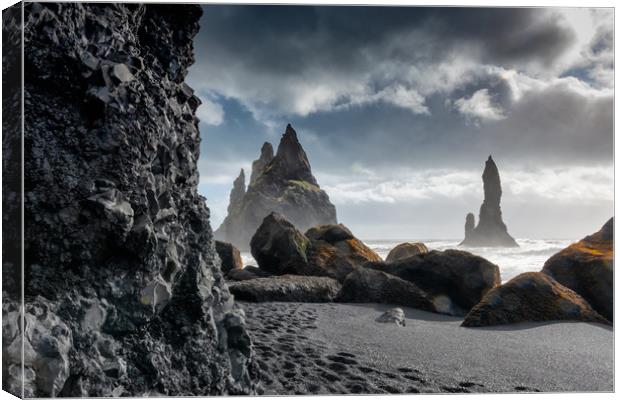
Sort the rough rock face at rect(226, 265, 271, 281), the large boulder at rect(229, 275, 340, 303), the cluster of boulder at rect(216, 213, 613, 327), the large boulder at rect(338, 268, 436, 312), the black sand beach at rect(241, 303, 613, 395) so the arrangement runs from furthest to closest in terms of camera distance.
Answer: the rough rock face at rect(226, 265, 271, 281), the large boulder at rect(338, 268, 436, 312), the large boulder at rect(229, 275, 340, 303), the cluster of boulder at rect(216, 213, 613, 327), the black sand beach at rect(241, 303, 613, 395)

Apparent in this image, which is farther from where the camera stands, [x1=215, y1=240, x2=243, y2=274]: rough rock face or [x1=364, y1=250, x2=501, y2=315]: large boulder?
[x1=215, y1=240, x2=243, y2=274]: rough rock face

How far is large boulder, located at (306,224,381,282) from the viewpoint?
32.9 ft

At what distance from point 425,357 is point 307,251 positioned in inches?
252

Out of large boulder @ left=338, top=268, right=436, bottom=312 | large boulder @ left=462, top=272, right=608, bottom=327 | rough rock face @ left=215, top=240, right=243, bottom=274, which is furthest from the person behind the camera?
rough rock face @ left=215, top=240, right=243, bottom=274

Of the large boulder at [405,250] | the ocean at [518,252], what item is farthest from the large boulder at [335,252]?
the large boulder at [405,250]

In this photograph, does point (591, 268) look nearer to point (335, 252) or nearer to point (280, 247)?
point (335, 252)

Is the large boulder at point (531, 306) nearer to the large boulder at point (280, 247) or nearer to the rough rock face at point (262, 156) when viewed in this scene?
the rough rock face at point (262, 156)

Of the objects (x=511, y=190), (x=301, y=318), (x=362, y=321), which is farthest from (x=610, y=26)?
(x=301, y=318)

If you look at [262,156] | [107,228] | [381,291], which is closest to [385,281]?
[381,291]

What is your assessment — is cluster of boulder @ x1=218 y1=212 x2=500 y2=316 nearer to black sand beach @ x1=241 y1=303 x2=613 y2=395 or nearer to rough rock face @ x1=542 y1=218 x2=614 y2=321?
rough rock face @ x1=542 y1=218 x2=614 y2=321

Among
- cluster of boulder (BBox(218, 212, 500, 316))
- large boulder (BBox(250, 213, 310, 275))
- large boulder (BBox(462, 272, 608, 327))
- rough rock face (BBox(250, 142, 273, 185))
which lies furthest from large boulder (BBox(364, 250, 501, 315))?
rough rock face (BBox(250, 142, 273, 185))

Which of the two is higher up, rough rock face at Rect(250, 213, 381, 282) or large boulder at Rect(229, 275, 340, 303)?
rough rock face at Rect(250, 213, 381, 282)

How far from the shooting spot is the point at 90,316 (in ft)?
8.04

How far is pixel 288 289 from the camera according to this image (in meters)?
7.99
